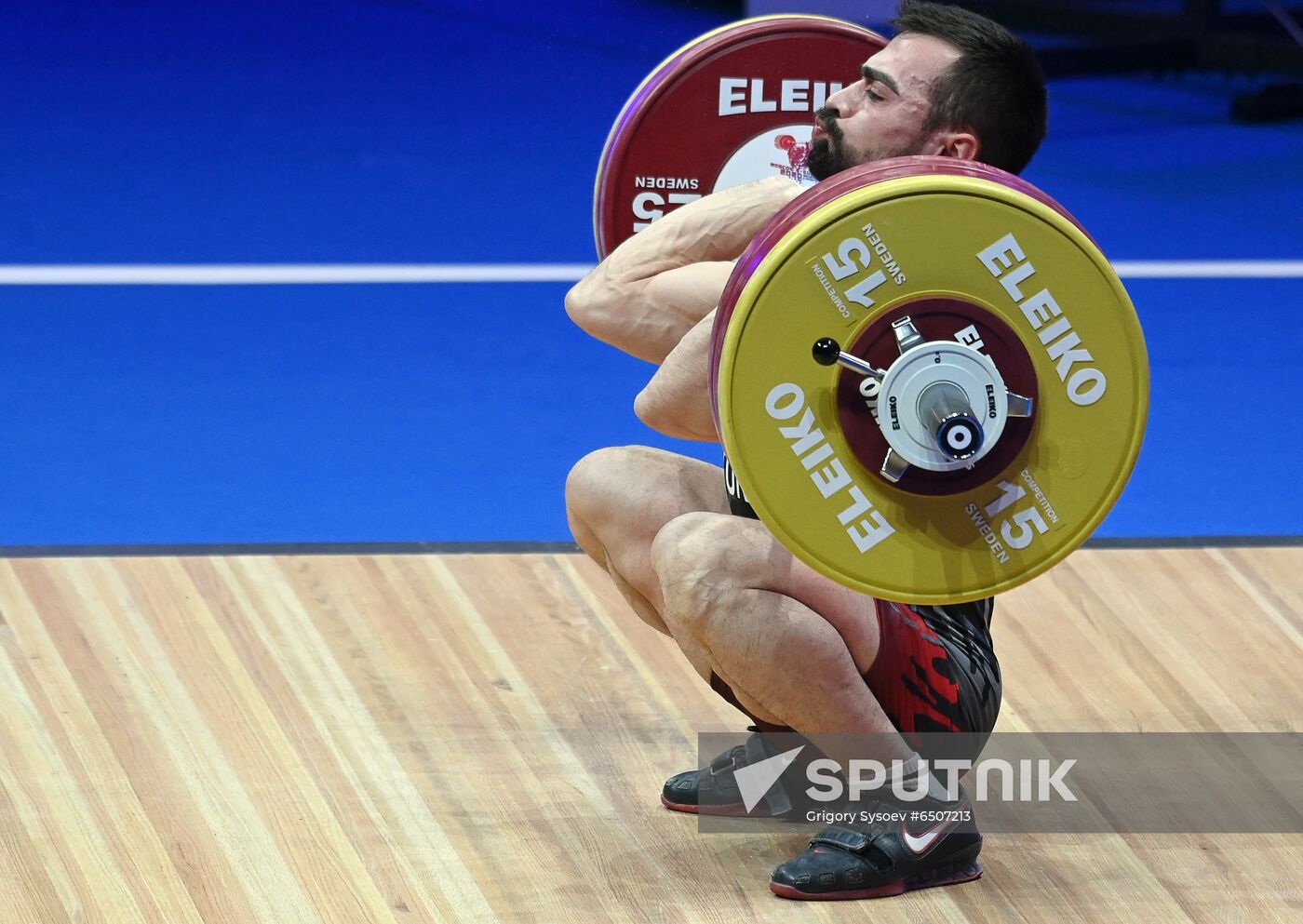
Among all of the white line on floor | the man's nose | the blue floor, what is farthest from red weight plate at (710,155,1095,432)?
the white line on floor

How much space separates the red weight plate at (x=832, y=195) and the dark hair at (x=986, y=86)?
0.70 ft

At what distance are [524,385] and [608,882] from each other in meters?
1.97

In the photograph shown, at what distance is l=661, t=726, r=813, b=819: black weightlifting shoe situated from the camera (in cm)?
232

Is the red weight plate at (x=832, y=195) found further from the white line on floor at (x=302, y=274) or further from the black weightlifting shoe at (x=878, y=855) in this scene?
the white line on floor at (x=302, y=274)

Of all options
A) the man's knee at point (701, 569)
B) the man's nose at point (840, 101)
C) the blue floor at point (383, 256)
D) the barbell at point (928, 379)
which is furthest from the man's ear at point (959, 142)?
the blue floor at point (383, 256)

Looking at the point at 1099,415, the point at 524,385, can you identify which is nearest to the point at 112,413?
the point at 524,385

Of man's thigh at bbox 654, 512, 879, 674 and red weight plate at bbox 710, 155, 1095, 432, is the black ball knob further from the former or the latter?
man's thigh at bbox 654, 512, 879, 674

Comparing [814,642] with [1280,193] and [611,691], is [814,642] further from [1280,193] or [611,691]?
[1280,193]

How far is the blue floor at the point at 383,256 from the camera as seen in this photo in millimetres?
3543

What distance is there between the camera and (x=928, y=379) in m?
1.80

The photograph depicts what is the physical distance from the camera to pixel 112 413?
3.82 metres

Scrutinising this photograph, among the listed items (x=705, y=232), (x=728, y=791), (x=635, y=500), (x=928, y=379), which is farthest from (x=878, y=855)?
(x=705, y=232)

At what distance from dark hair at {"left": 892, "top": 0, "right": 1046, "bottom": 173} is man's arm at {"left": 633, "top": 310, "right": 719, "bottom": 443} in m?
0.34

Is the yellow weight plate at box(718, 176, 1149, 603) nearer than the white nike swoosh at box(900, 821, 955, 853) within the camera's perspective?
Yes
